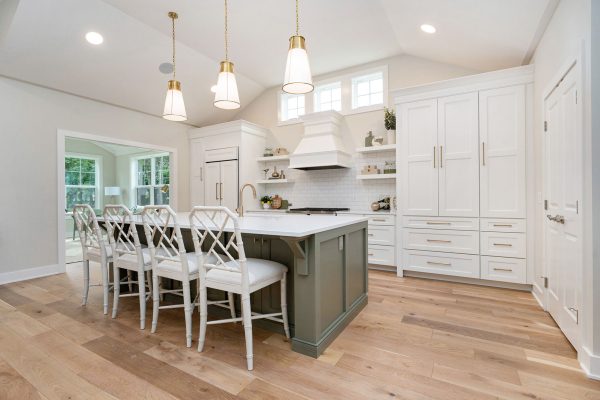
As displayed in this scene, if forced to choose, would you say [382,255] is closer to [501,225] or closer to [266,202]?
[501,225]

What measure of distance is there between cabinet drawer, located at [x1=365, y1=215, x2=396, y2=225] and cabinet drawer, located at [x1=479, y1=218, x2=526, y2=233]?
1043 millimetres

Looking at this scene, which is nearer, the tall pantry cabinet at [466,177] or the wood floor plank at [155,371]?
the wood floor plank at [155,371]

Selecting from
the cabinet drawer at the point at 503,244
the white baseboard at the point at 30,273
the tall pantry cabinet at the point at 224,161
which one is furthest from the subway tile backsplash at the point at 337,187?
the white baseboard at the point at 30,273

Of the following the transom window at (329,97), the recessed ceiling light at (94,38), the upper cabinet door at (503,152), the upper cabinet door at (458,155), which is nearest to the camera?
the upper cabinet door at (503,152)

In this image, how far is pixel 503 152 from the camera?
3.46 metres

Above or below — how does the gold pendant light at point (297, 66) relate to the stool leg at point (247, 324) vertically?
above

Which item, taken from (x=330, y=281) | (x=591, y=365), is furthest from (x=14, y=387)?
(x=591, y=365)

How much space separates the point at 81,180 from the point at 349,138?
7.85m

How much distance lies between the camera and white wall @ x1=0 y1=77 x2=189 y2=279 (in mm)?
3898

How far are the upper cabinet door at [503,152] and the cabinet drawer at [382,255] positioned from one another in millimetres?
1234

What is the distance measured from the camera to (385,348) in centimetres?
214

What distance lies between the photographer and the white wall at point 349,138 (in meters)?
4.55

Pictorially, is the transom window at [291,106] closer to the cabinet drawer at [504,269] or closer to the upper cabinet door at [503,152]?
the upper cabinet door at [503,152]

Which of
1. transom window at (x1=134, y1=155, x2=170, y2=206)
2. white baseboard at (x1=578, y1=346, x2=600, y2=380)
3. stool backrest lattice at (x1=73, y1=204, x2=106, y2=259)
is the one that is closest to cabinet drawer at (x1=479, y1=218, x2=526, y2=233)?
white baseboard at (x1=578, y1=346, x2=600, y2=380)
